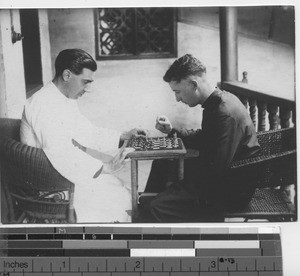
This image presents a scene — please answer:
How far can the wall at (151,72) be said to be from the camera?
3.49 feet

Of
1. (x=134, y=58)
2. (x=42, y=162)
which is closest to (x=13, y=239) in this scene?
(x=42, y=162)

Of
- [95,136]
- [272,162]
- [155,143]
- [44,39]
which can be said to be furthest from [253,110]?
[44,39]

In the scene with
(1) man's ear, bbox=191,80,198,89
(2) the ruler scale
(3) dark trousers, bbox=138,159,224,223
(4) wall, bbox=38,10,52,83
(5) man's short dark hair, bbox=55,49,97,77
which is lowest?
(2) the ruler scale

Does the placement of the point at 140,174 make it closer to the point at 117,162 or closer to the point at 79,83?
the point at 117,162

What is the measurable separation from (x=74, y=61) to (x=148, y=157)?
27 centimetres

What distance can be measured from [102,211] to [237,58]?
0.45 m

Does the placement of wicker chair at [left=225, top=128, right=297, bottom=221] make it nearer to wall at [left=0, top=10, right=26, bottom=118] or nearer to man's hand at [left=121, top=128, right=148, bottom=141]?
man's hand at [left=121, top=128, right=148, bottom=141]

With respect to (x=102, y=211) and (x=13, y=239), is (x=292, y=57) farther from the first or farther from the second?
(x=13, y=239)

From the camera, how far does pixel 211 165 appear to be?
1081 mm

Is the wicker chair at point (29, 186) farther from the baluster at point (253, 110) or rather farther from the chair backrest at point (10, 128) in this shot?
the baluster at point (253, 110)

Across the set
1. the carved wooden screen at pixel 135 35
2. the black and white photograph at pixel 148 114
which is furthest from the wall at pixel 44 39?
the carved wooden screen at pixel 135 35

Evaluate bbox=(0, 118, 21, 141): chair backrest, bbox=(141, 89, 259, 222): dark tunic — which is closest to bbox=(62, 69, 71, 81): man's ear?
bbox=(0, 118, 21, 141): chair backrest

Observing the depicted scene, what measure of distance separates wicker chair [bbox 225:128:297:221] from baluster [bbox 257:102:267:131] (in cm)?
1

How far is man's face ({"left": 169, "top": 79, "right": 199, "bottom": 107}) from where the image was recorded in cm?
108
